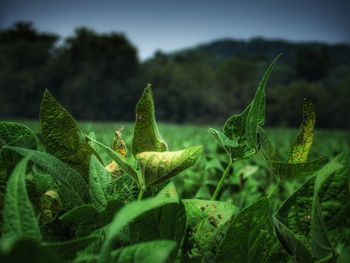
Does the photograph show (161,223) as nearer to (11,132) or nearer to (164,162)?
(164,162)

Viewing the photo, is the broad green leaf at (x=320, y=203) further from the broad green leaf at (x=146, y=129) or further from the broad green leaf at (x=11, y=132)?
the broad green leaf at (x=11, y=132)

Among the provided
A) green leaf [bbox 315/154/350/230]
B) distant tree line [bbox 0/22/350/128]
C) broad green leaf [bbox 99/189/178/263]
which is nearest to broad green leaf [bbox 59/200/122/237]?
broad green leaf [bbox 99/189/178/263]

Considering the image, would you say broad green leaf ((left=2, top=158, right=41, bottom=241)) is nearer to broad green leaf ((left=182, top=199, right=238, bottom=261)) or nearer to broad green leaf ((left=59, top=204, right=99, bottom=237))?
broad green leaf ((left=59, top=204, right=99, bottom=237))

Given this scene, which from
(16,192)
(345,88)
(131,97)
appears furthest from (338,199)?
(345,88)

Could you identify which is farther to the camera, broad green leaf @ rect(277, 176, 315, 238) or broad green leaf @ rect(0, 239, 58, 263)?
broad green leaf @ rect(277, 176, 315, 238)

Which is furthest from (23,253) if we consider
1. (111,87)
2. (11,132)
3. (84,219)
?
(111,87)
